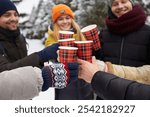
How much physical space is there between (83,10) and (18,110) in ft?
28.4

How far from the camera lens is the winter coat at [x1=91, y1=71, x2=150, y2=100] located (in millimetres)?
1892

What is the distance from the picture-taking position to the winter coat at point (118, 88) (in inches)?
74.5

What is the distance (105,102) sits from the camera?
7.44 ft

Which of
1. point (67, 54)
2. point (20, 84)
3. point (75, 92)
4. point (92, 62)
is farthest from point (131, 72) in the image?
point (75, 92)

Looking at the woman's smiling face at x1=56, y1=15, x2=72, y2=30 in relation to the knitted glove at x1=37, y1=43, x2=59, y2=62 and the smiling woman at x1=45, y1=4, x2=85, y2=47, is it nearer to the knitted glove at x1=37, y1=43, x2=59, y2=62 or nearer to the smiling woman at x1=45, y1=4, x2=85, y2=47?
the smiling woman at x1=45, y1=4, x2=85, y2=47

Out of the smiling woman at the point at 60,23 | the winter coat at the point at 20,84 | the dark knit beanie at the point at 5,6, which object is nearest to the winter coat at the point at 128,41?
the smiling woman at the point at 60,23

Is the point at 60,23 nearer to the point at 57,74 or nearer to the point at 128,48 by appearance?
the point at 128,48

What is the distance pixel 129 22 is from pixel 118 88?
1427 mm

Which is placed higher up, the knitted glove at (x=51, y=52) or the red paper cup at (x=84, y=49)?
the red paper cup at (x=84, y=49)

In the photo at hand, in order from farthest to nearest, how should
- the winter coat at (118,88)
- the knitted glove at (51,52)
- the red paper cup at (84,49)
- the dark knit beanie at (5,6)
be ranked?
the dark knit beanie at (5,6)
the knitted glove at (51,52)
the red paper cup at (84,49)
the winter coat at (118,88)

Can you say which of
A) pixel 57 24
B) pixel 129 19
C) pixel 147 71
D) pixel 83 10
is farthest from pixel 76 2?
pixel 147 71

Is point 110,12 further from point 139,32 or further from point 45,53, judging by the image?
point 45,53

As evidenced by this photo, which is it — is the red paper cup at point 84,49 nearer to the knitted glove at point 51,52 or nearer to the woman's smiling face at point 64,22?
the knitted glove at point 51,52

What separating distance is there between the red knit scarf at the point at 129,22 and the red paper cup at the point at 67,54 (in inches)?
45.1
